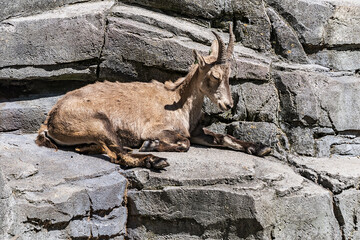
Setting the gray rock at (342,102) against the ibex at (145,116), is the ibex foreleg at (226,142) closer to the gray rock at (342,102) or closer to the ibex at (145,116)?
the ibex at (145,116)

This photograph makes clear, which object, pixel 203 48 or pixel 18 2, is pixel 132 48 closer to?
pixel 203 48

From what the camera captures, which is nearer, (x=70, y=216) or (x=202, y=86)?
(x=70, y=216)

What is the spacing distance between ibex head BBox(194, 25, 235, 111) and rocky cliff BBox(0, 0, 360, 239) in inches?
14.5

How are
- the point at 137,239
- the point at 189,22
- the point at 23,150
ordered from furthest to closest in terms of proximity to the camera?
the point at 189,22 < the point at 23,150 < the point at 137,239

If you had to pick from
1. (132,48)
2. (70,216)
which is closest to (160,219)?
(70,216)

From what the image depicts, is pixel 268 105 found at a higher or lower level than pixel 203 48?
lower

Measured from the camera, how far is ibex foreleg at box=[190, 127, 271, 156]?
5199mm

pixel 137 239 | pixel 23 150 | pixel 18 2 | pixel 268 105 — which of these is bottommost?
pixel 137 239

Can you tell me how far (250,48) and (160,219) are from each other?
2.71 metres

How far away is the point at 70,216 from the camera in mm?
3643

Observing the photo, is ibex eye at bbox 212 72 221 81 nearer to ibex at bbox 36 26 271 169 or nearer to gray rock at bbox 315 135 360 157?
ibex at bbox 36 26 271 169

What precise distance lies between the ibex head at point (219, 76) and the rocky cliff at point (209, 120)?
0.37 m

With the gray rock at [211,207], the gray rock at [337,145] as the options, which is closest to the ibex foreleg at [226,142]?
the gray rock at [337,145]

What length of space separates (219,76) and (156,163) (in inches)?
54.8
